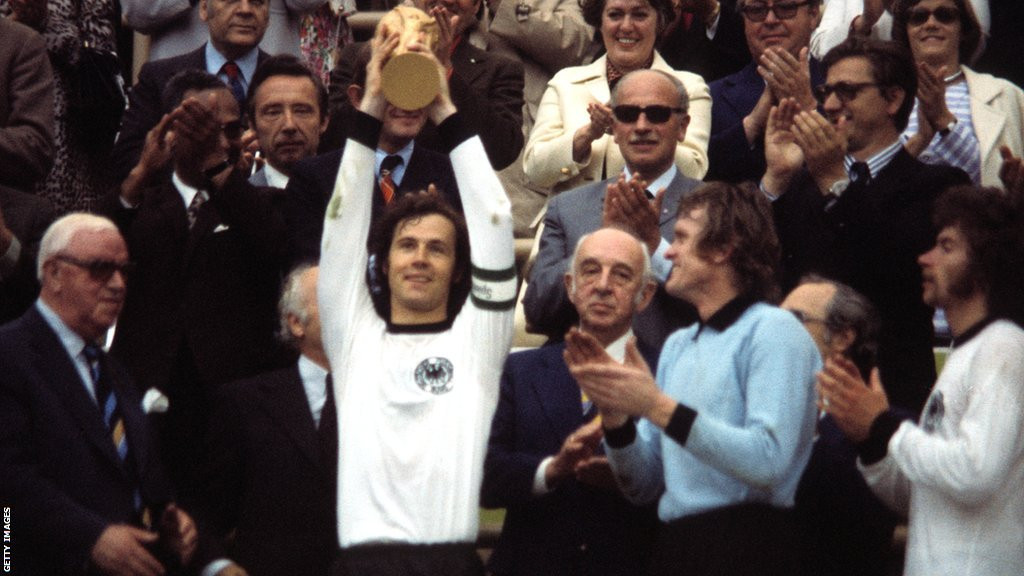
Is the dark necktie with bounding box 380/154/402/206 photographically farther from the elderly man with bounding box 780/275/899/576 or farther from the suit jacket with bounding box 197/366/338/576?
the elderly man with bounding box 780/275/899/576

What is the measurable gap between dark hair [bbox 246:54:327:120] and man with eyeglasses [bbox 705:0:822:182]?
60.2 inches

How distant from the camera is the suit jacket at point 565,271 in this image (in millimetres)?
7523

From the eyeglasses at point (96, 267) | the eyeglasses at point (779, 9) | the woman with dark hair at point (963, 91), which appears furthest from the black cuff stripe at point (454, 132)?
the eyeglasses at point (779, 9)

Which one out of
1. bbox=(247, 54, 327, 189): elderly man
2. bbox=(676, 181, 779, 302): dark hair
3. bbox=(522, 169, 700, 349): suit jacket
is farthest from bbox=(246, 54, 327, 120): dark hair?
bbox=(676, 181, 779, 302): dark hair

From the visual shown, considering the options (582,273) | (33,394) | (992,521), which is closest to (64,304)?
(33,394)

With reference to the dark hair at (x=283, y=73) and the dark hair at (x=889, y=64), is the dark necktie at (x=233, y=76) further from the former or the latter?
the dark hair at (x=889, y=64)

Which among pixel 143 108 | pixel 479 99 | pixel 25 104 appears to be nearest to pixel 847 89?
pixel 479 99

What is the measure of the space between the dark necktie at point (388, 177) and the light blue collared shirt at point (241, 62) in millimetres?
1266

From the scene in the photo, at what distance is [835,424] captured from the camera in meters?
6.91

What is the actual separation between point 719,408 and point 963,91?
291 centimetres

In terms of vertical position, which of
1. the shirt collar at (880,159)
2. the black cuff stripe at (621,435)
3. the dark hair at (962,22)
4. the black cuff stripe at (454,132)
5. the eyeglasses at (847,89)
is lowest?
the black cuff stripe at (621,435)

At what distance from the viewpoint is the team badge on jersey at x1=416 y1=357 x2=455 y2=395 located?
21.6 ft

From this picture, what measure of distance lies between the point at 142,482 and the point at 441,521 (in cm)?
95

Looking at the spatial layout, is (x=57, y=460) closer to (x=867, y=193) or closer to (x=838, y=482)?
(x=838, y=482)
